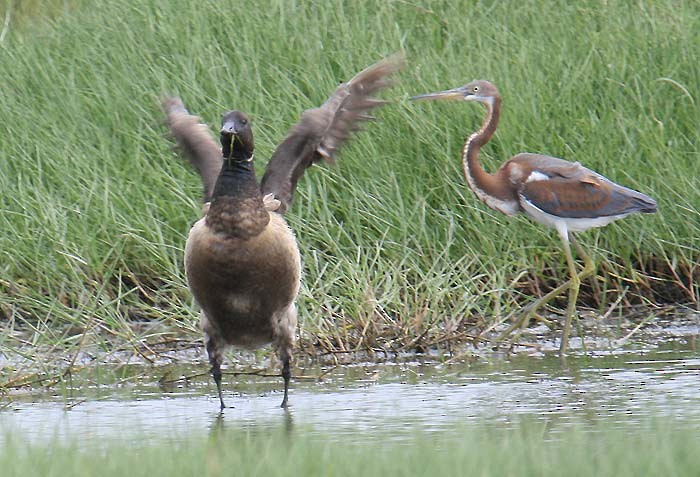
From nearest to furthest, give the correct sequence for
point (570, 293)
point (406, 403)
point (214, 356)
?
point (406, 403) → point (214, 356) → point (570, 293)

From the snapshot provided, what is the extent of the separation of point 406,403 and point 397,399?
10 centimetres

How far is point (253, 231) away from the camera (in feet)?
20.8

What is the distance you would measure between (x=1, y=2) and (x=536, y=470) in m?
9.20

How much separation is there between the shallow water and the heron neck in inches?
35.8

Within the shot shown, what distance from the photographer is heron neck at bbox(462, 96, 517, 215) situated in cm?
785

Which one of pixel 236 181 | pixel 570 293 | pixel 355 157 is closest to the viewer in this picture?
pixel 236 181

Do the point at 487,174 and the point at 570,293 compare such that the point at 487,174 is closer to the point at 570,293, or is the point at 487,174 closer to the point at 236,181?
the point at 570,293

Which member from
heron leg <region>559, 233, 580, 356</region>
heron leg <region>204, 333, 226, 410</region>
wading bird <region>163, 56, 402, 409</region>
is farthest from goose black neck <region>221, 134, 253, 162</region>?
heron leg <region>559, 233, 580, 356</region>

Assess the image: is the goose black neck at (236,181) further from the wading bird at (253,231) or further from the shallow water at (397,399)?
the shallow water at (397,399)

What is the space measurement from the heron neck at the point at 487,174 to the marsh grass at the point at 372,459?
3.29m

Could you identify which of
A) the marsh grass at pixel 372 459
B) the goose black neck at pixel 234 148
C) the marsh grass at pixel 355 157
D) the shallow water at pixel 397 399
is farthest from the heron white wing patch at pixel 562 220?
the marsh grass at pixel 372 459

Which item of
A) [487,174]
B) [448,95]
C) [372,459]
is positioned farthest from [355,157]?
[372,459]

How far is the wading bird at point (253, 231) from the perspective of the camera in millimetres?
6344

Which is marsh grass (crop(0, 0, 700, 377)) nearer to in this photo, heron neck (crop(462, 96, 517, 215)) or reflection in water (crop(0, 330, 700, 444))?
heron neck (crop(462, 96, 517, 215))
